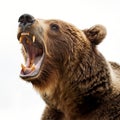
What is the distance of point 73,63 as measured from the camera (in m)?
8.49

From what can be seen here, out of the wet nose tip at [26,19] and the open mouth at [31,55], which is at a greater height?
the wet nose tip at [26,19]

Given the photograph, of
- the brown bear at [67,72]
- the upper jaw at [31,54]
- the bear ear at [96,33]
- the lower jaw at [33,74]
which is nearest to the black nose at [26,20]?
the brown bear at [67,72]

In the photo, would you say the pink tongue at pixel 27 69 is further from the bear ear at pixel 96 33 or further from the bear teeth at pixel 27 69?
the bear ear at pixel 96 33

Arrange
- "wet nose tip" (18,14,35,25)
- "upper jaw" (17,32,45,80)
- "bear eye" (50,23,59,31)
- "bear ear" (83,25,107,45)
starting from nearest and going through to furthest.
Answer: "wet nose tip" (18,14,35,25) → "upper jaw" (17,32,45,80) → "bear eye" (50,23,59,31) → "bear ear" (83,25,107,45)

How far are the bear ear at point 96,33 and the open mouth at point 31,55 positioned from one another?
97 centimetres

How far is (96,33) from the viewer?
9.01 meters

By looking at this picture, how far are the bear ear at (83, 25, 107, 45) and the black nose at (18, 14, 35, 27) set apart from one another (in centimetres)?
128

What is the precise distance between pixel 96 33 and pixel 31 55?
4.24 feet

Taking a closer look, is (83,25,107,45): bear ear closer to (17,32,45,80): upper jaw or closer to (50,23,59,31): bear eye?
(50,23,59,31): bear eye

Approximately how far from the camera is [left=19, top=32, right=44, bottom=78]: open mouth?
27.3 feet

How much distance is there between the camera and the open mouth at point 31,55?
8.31 metres

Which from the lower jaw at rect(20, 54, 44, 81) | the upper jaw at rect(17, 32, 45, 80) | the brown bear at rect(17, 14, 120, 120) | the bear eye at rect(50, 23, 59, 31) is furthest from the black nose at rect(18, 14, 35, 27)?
the lower jaw at rect(20, 54, 44, 81)

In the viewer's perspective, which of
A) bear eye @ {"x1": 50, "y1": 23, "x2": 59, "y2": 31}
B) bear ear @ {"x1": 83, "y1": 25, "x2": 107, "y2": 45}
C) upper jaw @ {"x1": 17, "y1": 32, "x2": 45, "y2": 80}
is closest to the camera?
upper jaw @ {"x1": 17, "y1": 32, "x2": 45, "y2": 80}

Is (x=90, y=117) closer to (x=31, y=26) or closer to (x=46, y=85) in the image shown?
(x=46, y=85)
